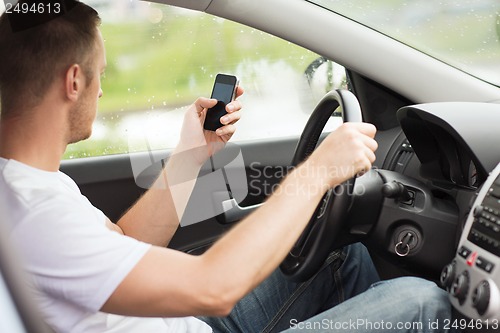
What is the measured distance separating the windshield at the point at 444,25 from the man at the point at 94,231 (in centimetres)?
67

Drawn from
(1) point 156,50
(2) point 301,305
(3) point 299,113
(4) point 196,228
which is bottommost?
(4) point 196,228

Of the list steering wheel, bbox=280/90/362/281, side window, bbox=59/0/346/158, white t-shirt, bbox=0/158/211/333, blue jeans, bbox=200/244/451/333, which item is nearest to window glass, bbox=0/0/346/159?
side window, bbox=59/0/346/158

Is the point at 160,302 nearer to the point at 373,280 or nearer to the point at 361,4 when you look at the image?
the point at 373,280

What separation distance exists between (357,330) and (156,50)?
125 cm

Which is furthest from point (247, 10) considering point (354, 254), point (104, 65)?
point (354, 254)

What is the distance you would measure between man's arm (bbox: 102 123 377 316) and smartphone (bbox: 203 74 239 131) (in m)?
0.49

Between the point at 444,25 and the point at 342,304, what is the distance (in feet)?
3.08

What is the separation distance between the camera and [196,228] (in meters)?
2.24

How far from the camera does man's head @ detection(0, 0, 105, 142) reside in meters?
1.16

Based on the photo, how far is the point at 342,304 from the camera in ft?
4.35

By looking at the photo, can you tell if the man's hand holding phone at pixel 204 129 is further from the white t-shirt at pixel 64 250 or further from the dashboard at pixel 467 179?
the white t-shirt at pixel 64 250

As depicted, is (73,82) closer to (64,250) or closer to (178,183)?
(64,250)

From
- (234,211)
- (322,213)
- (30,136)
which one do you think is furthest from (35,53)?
(234,211)

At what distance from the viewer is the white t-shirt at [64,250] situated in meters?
1.02
